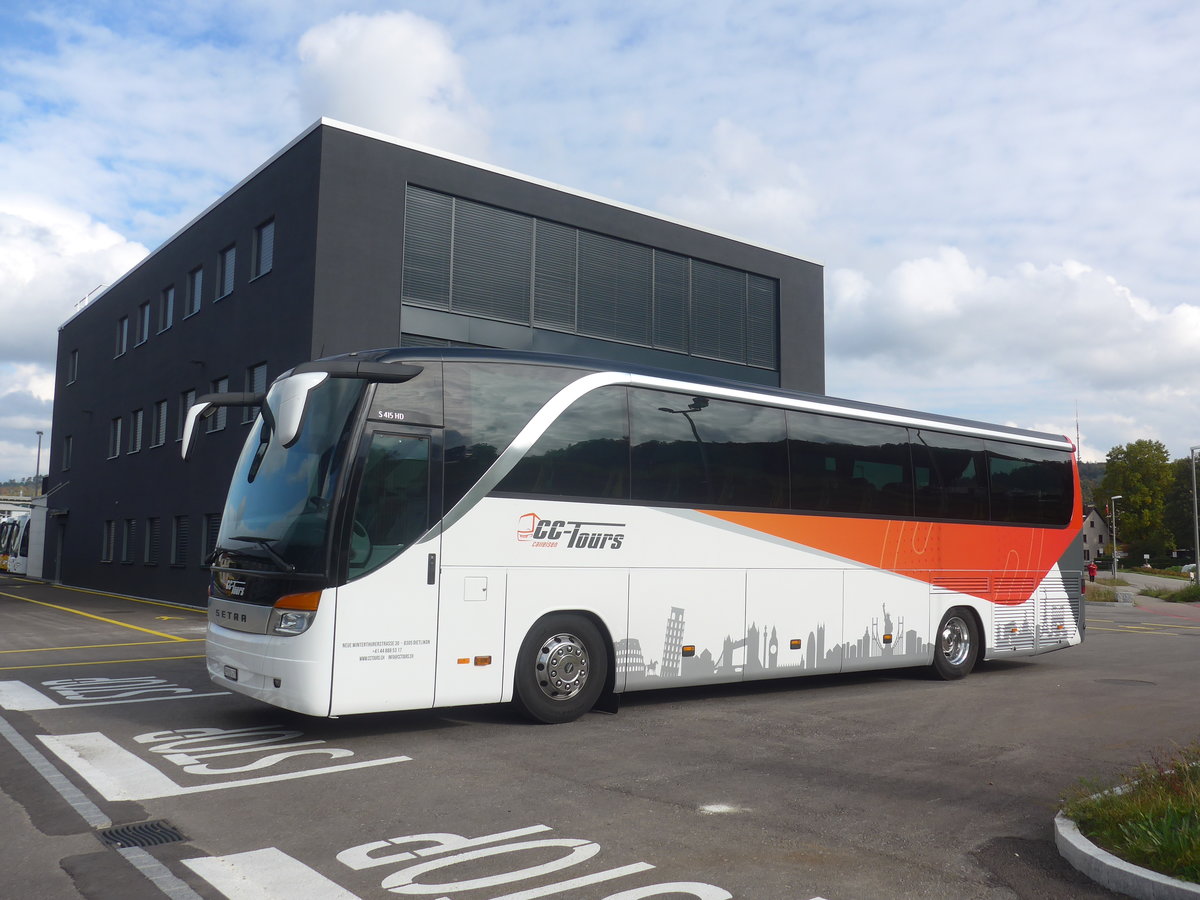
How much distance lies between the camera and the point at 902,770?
306 inches

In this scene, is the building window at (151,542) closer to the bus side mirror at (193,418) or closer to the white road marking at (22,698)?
the white road marking at (22,698)

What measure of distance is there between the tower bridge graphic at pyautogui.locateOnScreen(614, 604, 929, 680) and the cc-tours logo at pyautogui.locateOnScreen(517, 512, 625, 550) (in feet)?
3.27

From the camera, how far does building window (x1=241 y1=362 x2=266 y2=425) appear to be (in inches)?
1000

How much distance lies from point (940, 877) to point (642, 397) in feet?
19.9

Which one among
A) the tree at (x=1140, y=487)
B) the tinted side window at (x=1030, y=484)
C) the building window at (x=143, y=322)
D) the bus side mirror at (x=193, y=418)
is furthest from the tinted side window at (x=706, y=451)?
the tree at (x=1140, y=487)

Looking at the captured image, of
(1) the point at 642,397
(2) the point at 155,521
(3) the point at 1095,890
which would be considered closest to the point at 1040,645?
(1) the point at 642,397

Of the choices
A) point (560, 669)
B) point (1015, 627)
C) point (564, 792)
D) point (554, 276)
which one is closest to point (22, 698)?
point (560, 669)

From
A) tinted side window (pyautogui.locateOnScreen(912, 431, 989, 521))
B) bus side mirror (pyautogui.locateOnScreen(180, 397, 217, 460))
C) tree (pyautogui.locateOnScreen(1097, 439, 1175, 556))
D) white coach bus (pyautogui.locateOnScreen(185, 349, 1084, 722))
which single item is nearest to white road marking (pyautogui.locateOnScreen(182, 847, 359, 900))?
white coach bus (pyautogui.locateOnScreen(185, 349, 1084, 722))

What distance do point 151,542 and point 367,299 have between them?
1379cm

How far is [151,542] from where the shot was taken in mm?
32156

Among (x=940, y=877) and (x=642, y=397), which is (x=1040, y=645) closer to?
(x=642, y=397)

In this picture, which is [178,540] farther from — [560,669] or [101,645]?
[560,669]

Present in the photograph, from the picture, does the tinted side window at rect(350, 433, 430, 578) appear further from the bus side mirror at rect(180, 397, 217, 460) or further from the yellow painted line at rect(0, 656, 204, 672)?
the yellow painted line at rect(0, 656, 204, 672)

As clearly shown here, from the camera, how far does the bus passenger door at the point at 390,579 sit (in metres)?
8.26
